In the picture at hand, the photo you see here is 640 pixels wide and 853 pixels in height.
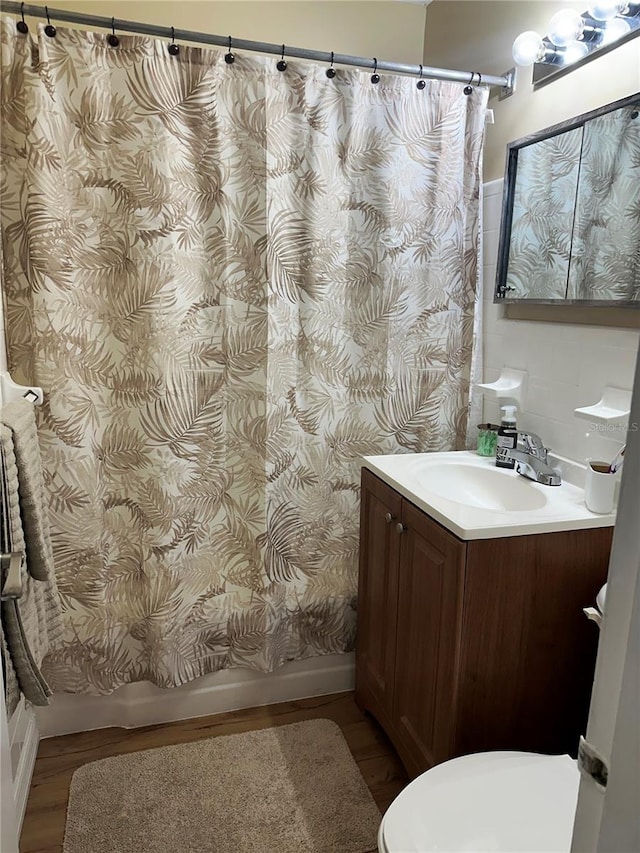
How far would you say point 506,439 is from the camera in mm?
1848

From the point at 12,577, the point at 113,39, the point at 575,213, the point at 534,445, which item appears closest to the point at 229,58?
the point at 113,39

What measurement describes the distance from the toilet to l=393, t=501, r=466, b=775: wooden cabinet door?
0.80ft

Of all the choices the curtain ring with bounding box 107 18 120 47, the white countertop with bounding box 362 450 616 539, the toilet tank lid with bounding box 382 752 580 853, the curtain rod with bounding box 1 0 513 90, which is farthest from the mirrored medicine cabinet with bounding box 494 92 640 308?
the curtain ring with bounding box 107 18 120 47

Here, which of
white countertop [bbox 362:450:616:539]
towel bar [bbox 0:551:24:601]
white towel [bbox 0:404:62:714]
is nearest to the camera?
towel bar [bbox 0:551:24:601]

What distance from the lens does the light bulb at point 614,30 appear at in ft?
4.75

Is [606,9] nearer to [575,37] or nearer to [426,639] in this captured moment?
[575,37]

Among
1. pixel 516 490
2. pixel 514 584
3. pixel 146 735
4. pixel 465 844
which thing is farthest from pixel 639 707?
pixel 146 735

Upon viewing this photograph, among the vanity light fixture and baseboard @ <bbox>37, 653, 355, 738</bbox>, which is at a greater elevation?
the vanity light fixture

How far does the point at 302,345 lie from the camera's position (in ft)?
6.38

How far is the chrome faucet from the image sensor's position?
1702 millimetres

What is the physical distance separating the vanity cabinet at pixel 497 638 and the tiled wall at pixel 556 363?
0.34 m

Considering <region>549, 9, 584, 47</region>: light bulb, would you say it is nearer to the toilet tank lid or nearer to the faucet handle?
the faucet handle

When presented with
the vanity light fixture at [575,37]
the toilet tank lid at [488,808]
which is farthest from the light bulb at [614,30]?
the toilet tank lid at [488,808]

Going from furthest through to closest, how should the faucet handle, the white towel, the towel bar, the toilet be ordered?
1. the faucet handle
2. the white towel
3. the toilet
4. the towel bar
